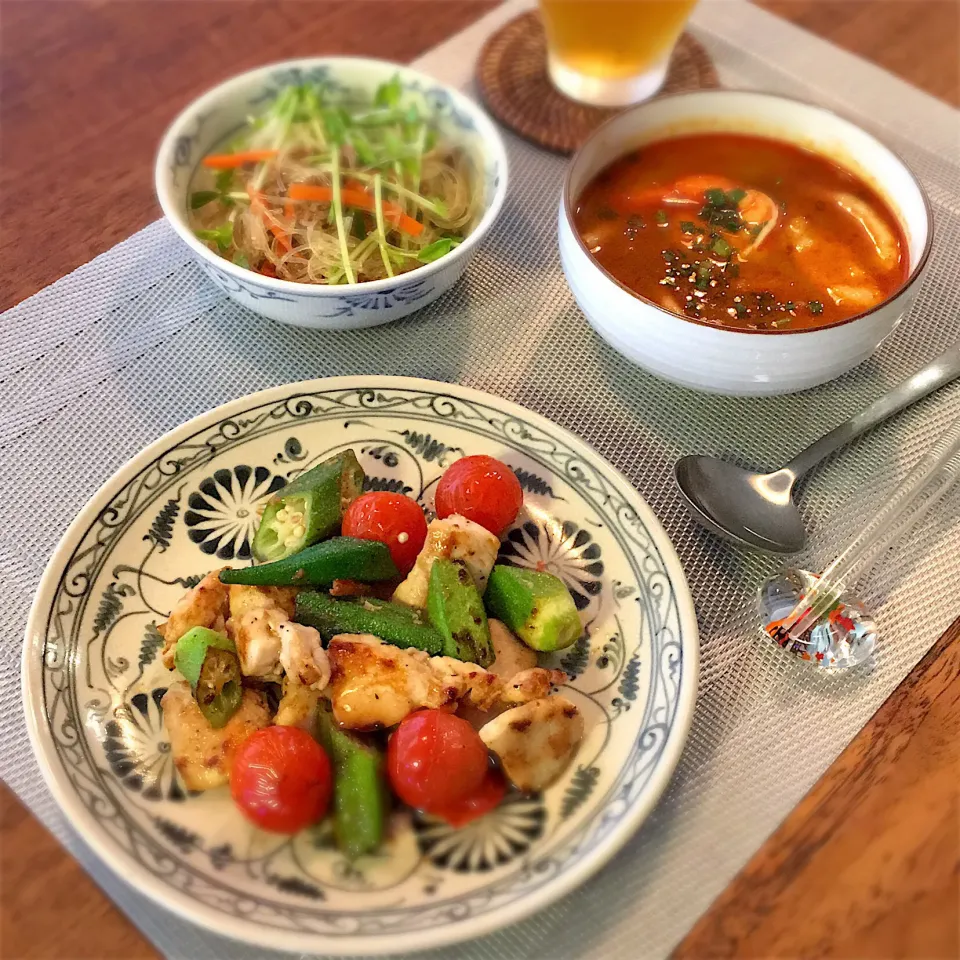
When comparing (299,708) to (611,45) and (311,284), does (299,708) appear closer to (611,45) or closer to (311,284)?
(311,284)

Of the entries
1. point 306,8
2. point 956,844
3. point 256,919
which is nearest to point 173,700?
point 256,919

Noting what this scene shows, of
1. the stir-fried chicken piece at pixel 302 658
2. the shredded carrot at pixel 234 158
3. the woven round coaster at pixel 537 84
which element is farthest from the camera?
the woven round coaster at pixel 537 84

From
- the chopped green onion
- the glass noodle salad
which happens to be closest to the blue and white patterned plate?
the glass noodle salad

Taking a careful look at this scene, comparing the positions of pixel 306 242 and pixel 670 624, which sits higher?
pixel 670 624

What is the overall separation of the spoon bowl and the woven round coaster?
0.85m

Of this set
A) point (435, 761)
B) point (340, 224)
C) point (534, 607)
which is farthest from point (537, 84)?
point (435, 761)

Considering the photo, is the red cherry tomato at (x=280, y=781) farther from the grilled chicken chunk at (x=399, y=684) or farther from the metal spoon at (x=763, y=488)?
the metal spoon at (x=763, y=488)

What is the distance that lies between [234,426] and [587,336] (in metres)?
0.64

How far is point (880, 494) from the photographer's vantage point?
132 centimetres

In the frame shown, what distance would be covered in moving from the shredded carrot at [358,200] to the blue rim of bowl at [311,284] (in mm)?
124

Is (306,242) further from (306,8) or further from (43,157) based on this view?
(306,8)

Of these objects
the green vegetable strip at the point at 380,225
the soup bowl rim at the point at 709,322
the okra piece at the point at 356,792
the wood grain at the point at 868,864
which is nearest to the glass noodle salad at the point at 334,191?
the green vegetable strip at the point at 380,225

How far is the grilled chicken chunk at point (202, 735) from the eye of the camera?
0.97 meters

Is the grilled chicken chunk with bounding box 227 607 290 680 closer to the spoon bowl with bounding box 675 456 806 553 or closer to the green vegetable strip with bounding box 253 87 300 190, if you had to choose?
the spoon bowl with bounding box 675 456 806 553
